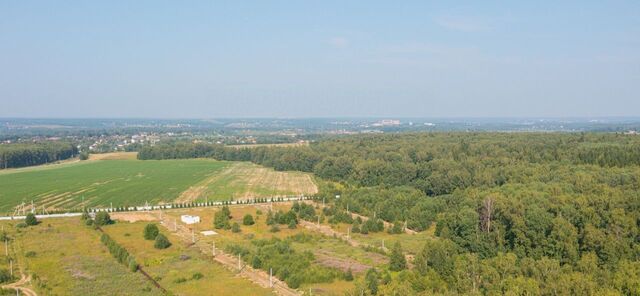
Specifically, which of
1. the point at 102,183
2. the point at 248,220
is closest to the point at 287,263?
the point at 248,220

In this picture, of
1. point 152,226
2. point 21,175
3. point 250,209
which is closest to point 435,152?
point 250,209

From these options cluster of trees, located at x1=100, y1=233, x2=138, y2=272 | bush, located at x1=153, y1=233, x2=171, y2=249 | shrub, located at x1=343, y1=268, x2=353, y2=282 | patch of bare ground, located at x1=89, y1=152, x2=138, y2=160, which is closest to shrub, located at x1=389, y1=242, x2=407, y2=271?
shrub, located at x1=343, y1=268, x2=353, y2=282

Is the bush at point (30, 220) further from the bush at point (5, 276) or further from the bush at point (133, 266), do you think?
the bush at point (133, 266)

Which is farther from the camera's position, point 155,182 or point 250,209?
point 155,182

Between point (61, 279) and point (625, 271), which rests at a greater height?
point (625, 271)

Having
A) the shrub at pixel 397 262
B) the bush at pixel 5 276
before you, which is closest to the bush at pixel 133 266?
the bush at pixel 5 276

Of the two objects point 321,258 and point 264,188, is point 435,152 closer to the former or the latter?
point 264,188
